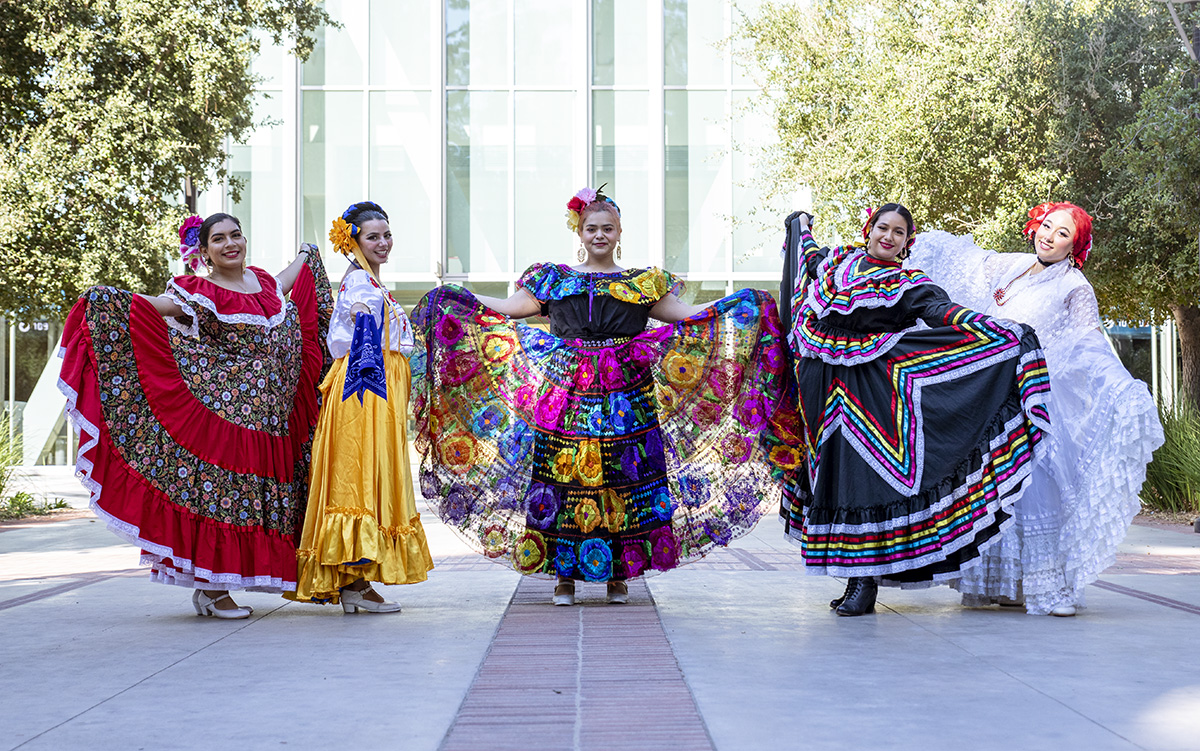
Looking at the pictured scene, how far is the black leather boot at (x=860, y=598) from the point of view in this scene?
5.44 m

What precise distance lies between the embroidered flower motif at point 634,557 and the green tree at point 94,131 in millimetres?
7596

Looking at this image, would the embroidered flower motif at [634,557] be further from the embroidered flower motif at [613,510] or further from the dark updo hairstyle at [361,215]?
the dark updo hairstyle at [361,215]

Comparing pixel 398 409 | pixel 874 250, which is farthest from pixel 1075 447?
pixel 398 409

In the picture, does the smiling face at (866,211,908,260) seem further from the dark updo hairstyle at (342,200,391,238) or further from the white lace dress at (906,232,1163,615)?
the dark updo hairstyle at (342,200,391,238)

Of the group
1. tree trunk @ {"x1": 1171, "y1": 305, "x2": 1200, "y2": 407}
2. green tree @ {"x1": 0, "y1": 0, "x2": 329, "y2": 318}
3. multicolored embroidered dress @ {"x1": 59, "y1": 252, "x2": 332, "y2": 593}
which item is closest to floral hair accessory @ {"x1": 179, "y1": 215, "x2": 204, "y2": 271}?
multicolored embroidered dress @ {"x1": 59, "y1": 252, "x2": 332, "y2": 593}

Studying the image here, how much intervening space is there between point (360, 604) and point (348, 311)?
1.45 meters

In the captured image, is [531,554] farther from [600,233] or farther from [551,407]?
[600,233]

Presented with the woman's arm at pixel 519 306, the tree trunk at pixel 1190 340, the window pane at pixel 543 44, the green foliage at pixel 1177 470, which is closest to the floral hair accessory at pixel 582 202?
the woman's arm at pixel 519 306

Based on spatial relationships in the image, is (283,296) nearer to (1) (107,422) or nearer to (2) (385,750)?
(1) (107,422)

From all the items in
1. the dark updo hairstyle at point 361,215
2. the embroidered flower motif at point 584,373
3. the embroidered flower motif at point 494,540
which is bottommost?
the embroidered flower motif at point 494,540

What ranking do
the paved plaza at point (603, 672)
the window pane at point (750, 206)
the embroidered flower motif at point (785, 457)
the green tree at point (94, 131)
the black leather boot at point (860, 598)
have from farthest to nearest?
the window pane at point (750, 206), the green tree at point (94, 131), the embroidered flower motif at point (785, 457), the black leather boot at point (860, 598), the paved plaza at point (603, 672)

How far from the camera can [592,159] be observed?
21188 millimetres

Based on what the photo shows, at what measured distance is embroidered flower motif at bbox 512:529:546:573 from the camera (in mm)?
5754

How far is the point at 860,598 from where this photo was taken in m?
5.45
